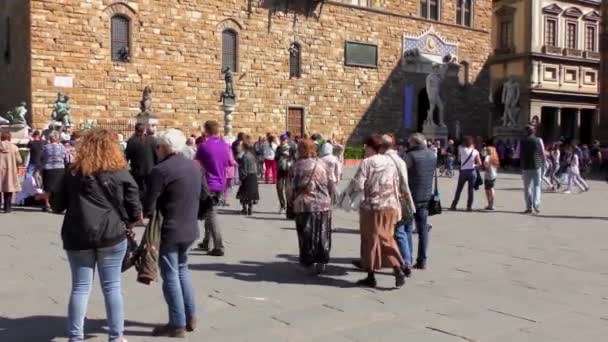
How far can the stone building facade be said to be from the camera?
21.9 metres

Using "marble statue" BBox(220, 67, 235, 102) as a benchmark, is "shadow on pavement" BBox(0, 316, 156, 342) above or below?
below

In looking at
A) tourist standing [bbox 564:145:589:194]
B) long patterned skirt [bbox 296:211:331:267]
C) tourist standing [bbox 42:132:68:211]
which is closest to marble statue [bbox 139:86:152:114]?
tourist standing [bbox 42:132:68:211]

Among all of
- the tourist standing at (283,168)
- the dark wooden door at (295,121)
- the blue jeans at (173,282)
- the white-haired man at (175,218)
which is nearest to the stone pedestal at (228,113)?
the dark wooden door at (295,121)

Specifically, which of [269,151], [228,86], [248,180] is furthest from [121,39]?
[248,180]

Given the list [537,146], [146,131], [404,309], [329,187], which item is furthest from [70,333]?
[537,146]

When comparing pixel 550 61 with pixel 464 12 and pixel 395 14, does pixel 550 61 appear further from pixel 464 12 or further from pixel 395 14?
pixel 395 14

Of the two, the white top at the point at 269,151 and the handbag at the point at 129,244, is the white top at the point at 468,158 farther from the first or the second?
the handbag at the point at 129,244

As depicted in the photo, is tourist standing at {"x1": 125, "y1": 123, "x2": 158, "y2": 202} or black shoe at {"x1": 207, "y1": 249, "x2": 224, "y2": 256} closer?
black shoe at {"x1": 207, "y1": 249, "x2": 224, "y2": 256}

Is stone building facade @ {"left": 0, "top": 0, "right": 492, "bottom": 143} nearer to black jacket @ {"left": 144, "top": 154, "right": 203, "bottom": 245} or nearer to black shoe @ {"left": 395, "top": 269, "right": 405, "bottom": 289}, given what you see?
black shoe @ {"left": 395, "top": 269, "right": 405, "bottom": 289}

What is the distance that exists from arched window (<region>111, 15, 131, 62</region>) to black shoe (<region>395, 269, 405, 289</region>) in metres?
18.5

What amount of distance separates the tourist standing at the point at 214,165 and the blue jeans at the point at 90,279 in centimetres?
364

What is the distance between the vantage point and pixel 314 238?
7055 mm

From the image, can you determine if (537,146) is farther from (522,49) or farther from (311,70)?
(522,49)

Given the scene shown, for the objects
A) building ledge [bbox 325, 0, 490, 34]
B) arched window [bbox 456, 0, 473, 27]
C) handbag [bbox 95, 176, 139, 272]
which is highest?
arched window [bbox 456, 0, 473, 27]
